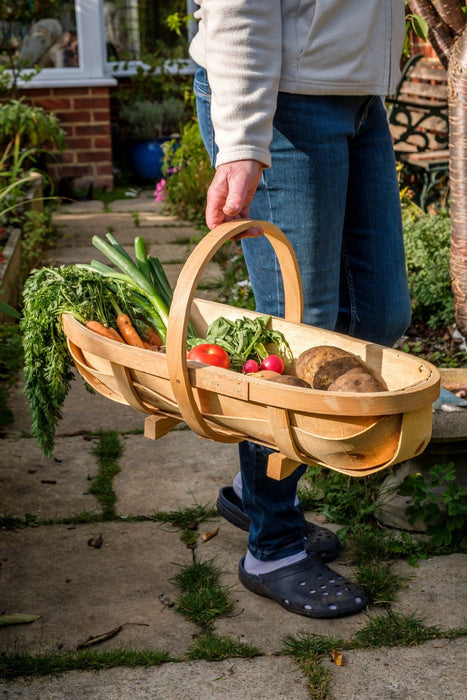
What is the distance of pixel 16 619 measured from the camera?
2.15 meters

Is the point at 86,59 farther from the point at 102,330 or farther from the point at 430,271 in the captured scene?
the point at 102,330

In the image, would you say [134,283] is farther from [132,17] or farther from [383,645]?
[132,17]

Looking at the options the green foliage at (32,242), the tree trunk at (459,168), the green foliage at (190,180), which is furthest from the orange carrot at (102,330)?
the green foliage at (190,180)

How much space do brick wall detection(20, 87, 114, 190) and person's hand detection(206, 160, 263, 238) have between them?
21.9 ft

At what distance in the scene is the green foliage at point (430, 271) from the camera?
152 inches

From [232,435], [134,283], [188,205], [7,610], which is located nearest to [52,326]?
[134,283]

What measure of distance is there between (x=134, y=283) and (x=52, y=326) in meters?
0.25

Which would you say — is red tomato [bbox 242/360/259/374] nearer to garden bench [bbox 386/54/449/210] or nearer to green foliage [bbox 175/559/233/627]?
green foliage [bbox 175/559/233/627]

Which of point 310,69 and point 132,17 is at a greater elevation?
point 132,17

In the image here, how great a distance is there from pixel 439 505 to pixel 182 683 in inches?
39.0

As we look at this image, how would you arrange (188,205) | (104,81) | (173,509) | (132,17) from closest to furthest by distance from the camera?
(173,509)
(188,205)
(104,81)
(132,17)

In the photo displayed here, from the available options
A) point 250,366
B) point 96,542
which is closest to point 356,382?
point 250,366

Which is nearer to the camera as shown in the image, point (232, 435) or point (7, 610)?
point (232, 435)

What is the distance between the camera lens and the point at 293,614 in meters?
2.23
